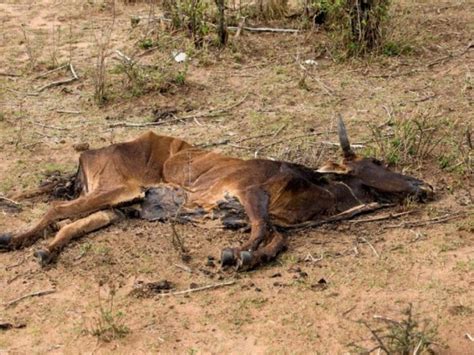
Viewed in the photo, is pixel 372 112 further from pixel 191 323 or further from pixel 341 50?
pixel 191 323

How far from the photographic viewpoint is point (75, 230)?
539 cm

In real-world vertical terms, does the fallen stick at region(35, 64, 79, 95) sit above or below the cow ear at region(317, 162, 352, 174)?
above

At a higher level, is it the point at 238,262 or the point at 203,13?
the point at 203,13

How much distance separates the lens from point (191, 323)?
4422 millimetres

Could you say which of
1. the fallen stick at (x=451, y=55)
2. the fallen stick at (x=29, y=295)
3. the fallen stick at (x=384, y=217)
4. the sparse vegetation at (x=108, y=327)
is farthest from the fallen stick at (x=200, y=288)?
the fallen stick at (x=451, y=55)

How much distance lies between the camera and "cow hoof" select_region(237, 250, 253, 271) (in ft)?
16.0

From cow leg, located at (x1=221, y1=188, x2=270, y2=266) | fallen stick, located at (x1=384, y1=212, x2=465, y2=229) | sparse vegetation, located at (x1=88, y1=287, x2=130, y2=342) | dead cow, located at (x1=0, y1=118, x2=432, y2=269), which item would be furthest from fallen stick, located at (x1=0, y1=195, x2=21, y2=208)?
fallen stick, located at (x1=384, y1=212, x2=465, y2=229)

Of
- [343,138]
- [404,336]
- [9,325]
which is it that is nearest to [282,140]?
[343,138]

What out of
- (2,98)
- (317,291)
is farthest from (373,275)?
(2,98)

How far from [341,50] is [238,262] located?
4.39m

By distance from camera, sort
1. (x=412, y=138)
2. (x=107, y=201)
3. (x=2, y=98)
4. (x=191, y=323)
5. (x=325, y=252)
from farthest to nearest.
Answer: (x=2, y=98) < (x=412, y=138) < (x=107, y=201) < (x=325, y=252) < (x=191, y=323)

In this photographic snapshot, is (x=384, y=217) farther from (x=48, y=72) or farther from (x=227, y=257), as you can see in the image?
(x=48, y=72)

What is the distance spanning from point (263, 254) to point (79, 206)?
4.51 feet

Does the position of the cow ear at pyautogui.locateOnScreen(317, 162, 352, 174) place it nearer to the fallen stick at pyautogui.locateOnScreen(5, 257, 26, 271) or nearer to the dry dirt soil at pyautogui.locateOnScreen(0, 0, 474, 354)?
the dry dirt soil at pyautogui.locateOnScreen(0, 0, 474, 354)
